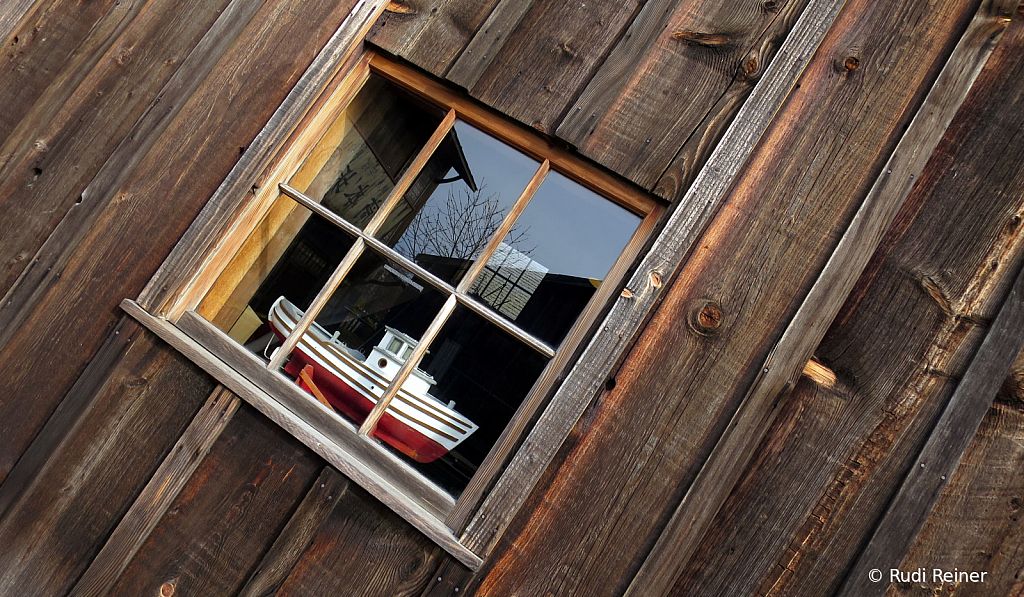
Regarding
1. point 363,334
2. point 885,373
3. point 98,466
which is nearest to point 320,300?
point 363,334

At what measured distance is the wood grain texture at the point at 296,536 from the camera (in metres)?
1.41

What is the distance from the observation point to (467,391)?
147 cm

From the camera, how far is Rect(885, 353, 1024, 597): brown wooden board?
50.2 inches

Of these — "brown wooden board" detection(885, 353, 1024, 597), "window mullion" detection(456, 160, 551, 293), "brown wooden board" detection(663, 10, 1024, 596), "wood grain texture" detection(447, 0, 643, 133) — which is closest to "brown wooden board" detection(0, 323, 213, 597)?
"window mullion" detection(456, 160, 551, 293)

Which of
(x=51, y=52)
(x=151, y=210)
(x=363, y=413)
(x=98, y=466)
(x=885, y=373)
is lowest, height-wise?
(x=98, y=466)

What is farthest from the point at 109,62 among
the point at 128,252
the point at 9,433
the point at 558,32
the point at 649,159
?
the point at 649,159

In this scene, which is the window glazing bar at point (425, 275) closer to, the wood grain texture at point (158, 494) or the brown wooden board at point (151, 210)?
the brown wooden board at point (151, 210)

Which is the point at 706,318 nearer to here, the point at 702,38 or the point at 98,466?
the point at 702,38

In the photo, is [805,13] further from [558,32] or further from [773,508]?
[773,508]

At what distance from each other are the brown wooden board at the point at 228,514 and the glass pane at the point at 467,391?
270 millimetres

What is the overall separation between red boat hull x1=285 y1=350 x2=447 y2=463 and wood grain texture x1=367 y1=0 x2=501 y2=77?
900 mm

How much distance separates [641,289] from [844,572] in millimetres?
794

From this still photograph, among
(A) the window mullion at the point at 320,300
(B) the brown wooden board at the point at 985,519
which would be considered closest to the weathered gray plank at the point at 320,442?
(A) the window mullion at the point at 320,300

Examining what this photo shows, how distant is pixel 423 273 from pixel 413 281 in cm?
4
